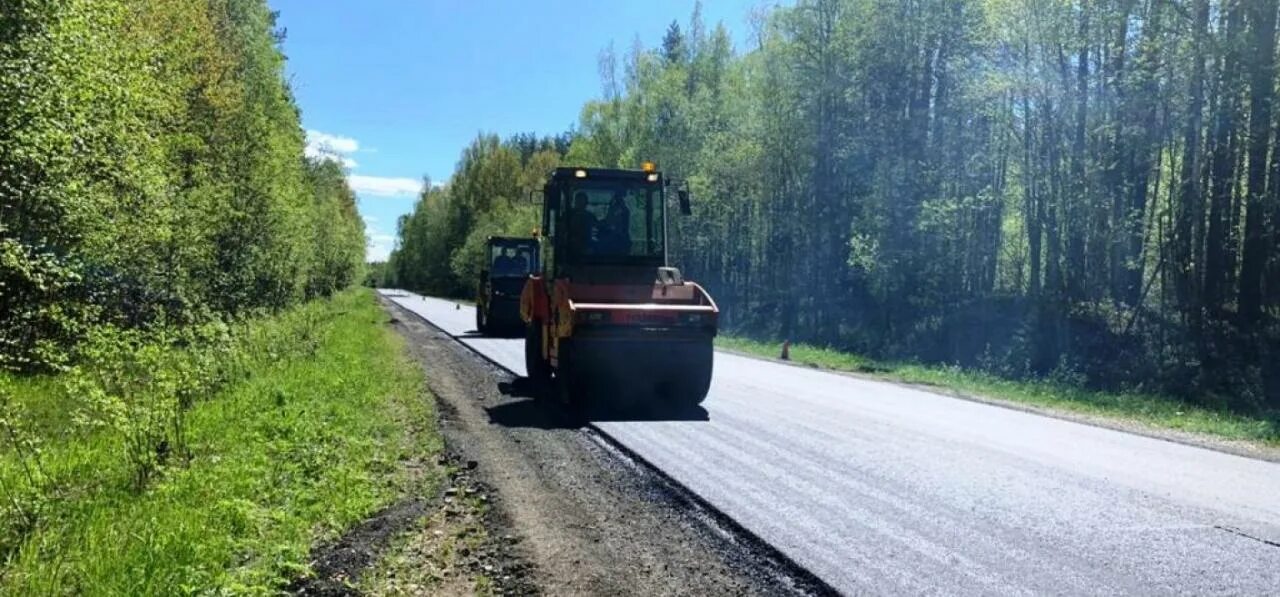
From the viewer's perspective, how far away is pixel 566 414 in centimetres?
1055

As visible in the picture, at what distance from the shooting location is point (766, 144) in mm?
31891

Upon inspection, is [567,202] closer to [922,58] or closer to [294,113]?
[922,58]

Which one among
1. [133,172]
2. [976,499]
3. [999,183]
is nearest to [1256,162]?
[999,183]

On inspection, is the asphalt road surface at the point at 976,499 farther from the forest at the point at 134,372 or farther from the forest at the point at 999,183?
the forest at the point at 999,183

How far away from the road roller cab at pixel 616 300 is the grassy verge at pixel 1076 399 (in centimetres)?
664

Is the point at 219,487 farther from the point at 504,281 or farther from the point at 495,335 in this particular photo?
the point at 504,281

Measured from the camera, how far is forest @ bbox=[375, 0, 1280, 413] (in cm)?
1605

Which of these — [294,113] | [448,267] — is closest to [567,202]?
[294,113]

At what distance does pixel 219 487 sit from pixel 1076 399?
13.8 meters

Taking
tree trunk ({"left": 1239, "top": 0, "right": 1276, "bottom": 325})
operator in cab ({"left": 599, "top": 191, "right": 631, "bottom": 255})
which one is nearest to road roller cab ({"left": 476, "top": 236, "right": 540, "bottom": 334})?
operator in cab ({"left": 599, "top": 191, "right": 631, "bottom": 255})

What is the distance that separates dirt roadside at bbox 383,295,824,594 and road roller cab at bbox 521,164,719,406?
925mm

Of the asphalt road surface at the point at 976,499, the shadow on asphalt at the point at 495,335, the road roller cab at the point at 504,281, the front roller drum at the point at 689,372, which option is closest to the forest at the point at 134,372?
the asphalt road surface at the point at 976,499

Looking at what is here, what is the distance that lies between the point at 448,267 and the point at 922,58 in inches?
2932

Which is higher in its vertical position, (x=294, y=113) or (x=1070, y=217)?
(x=294, y=113)
